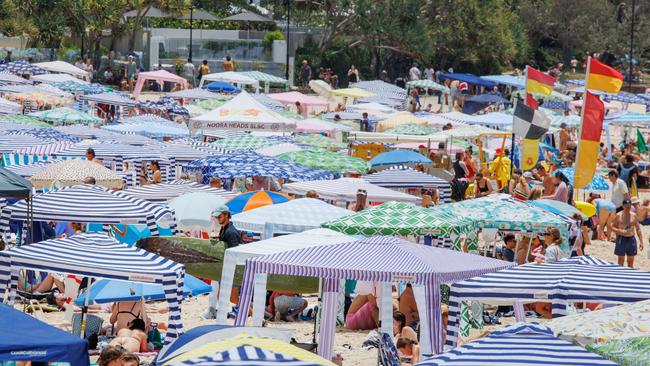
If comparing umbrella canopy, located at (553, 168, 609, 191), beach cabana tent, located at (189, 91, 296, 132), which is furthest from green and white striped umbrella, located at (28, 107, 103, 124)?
umbrella canopy, located at (553, 168, 609, 191)

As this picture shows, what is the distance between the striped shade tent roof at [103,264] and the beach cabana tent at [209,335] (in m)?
1.91

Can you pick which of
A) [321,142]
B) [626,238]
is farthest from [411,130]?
[626,238]

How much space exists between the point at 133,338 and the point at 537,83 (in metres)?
13.3

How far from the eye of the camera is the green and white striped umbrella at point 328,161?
64.7 ft

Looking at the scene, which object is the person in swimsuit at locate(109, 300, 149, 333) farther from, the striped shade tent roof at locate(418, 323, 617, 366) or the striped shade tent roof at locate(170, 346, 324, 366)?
the striped shade tent roof at locate(170, 346, 324, 366)

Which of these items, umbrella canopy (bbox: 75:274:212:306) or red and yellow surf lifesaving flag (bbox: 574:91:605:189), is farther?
red and yellow surf lifesaving flag (bbox: 574:91:605:189)

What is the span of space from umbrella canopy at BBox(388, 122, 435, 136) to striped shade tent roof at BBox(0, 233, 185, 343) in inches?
683

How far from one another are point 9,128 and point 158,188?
290 inches

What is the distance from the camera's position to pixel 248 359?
5820 millimetres

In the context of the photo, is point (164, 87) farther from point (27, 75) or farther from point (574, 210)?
point (574, 210)

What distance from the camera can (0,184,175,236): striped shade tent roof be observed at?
42.5 feet

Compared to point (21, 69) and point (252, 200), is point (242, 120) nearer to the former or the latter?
point (252, 200)

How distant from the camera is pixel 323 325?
1092 cm

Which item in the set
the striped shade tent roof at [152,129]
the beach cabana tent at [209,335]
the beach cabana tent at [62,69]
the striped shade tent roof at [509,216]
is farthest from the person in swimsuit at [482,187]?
the beach cabana tent at [62,69]
